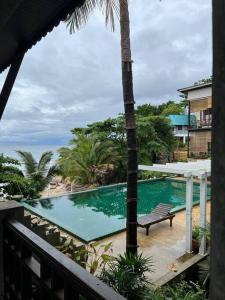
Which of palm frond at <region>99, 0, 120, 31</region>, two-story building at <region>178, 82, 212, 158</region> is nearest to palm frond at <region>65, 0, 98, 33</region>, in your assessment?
palm frond at <region>99, 0, 120, 31</region>

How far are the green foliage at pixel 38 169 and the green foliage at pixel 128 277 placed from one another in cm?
957

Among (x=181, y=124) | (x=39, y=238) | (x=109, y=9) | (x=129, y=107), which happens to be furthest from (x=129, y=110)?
(x=181, y=124)

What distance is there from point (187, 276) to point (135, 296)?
222 centimetres

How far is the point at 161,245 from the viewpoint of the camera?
8.28 m

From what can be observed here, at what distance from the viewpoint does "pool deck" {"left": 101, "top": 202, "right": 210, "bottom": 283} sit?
691 cm

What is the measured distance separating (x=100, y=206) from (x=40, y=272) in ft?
40.7

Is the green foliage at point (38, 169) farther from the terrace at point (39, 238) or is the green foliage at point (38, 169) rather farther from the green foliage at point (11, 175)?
the terrace at point (39, 238)

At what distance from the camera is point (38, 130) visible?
116 ft

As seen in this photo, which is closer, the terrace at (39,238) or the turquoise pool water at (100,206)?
the terrace at (39,238)

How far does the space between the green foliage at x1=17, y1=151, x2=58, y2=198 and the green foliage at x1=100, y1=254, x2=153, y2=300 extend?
9.57 m

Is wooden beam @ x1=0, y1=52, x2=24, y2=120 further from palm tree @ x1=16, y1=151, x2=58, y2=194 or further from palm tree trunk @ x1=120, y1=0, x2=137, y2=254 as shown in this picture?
palm tree @ x1=16, y1=151, x2=58, y2=194

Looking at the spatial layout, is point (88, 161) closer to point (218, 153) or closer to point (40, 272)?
point (40, 272)

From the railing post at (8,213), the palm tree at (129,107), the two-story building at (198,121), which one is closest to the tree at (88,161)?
the two-story building at (198,121)

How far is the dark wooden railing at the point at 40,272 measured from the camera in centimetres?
120
